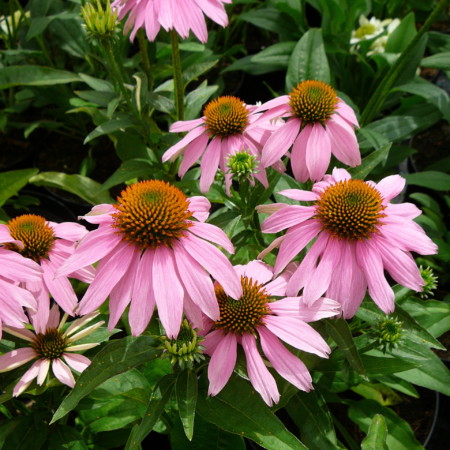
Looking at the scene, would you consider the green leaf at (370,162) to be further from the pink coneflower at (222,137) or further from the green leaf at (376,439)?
the green leaf at (376,439)

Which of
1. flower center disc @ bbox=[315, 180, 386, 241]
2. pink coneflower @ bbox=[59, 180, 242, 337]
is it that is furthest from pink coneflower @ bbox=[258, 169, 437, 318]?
pink coneflower @ bbox=[59, 180, 242, 337]

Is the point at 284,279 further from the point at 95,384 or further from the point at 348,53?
the point at 348,53

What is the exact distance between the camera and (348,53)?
1802 millimetres

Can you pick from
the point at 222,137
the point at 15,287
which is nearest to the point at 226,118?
the point at 222,137

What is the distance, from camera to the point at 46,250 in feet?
2.94

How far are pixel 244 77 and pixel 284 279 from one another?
1518mm

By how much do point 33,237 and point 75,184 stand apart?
26.0 inches

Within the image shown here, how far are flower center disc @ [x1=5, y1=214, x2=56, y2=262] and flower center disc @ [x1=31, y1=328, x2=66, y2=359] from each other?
124 millimetres

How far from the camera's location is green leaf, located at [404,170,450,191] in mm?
1562

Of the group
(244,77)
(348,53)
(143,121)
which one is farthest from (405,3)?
(143,121)

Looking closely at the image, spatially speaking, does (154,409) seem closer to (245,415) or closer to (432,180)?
(245,415)

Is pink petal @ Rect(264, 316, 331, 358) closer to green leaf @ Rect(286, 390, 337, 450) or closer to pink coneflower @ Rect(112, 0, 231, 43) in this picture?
green leaf @ Rect(286, 390, 337, 450)

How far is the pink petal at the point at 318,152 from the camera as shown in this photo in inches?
36.3

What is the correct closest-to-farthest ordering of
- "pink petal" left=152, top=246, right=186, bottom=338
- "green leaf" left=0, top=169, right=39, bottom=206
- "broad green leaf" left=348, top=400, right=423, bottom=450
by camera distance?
"pink petal" left=152, top=246, right=186, bottom=338, "broad green leaf" left=348, top=400, right=423, bottom=450, "green leaf" left=0, top=169, right=39, bottom=206
